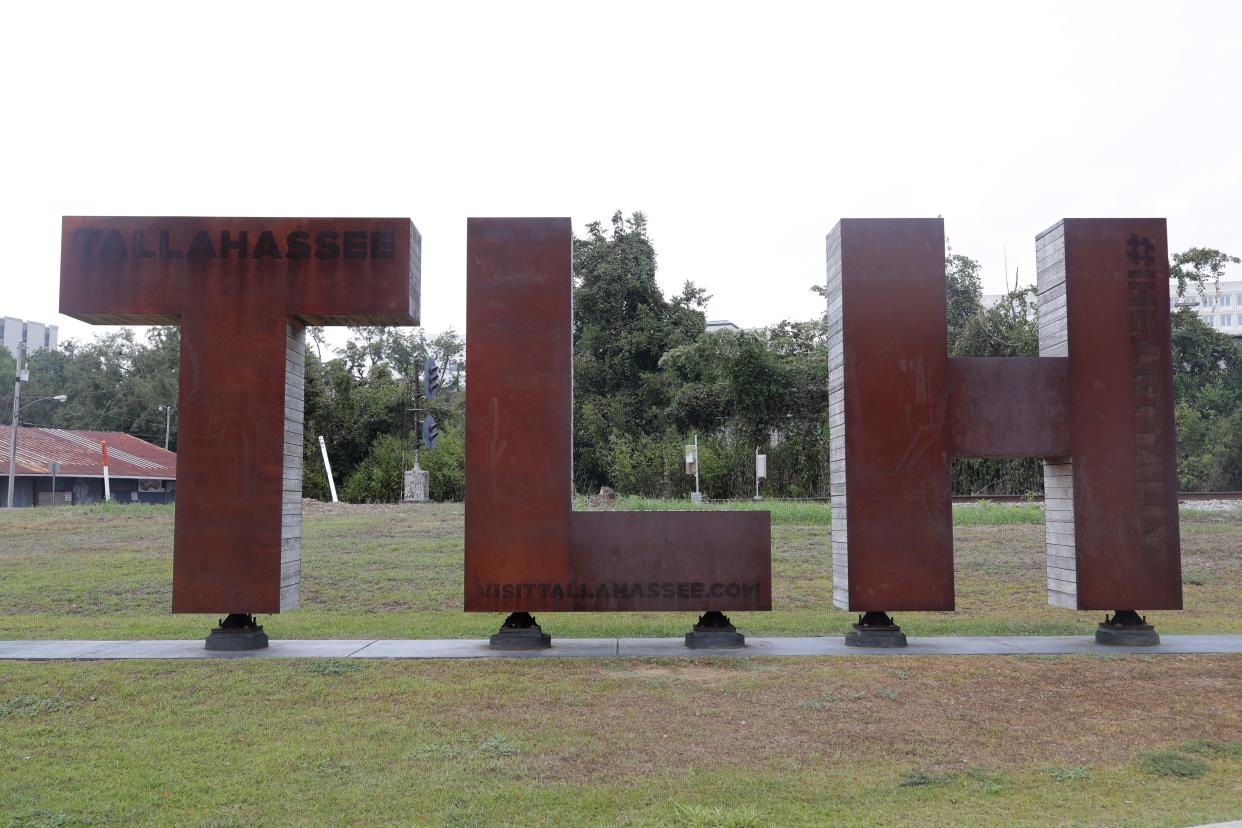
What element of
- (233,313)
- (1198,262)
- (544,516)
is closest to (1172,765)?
(544,516)

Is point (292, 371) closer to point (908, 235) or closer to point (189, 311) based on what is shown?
point (189, 311)

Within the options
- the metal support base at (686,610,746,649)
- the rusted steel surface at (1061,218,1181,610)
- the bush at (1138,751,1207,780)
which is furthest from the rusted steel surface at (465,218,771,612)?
the bush at (1138,751,1207,780)

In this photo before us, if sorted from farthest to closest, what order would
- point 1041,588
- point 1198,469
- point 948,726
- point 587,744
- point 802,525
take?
point 1198,469
point 802,525
point 1041,588
point 948,726
point 587,744

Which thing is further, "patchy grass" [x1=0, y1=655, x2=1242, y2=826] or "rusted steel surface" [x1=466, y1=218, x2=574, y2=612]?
"rusted steel surface" [x1=466, y1=218, x2=574, y2=612]

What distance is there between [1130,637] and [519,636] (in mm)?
6365

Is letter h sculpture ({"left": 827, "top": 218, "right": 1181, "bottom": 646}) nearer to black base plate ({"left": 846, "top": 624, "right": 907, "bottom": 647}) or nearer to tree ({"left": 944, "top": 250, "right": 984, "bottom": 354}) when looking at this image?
black base plate ({"left": 846, "top": 624, "right": 907, "bottom": 647})

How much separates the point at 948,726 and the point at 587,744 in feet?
8.56

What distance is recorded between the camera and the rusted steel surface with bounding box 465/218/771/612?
9.45 meters

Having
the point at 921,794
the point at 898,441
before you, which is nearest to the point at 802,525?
the point at 898,441

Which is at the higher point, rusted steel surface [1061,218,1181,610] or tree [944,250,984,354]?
tree [944,250,984,354]

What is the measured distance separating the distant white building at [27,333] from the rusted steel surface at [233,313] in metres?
102

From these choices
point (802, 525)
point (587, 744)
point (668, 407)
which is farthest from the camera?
point (668, 407)

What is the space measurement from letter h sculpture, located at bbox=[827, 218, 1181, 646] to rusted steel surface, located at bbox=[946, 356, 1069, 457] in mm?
15

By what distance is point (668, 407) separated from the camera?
3269 cm
